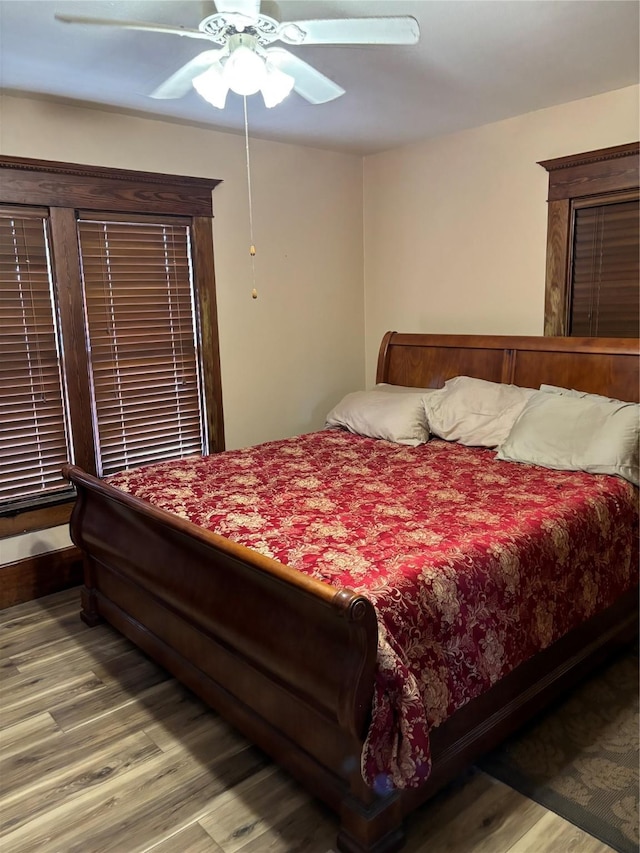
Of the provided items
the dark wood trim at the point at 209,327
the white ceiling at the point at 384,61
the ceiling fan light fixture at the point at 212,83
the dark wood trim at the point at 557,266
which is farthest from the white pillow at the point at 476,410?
the ceiling fan light fixture at the point at 212,83

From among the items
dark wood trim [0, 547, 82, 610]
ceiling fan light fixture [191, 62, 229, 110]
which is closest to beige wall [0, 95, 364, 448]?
dark wood trim [0, 547, 82, 610]

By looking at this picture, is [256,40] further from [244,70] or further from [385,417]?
[385,417]

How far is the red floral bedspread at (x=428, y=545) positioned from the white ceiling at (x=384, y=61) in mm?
1800

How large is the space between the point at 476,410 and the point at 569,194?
131 cm

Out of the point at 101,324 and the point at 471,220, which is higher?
the point at 471,220

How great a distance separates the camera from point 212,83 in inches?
88.1

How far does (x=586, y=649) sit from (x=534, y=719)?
0.38 meters

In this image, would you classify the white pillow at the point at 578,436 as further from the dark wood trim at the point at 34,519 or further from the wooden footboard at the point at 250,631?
the dark wood trim at the point at 34,519

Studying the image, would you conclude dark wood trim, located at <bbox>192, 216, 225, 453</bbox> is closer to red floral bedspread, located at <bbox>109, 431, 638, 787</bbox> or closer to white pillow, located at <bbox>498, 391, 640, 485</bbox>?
red floral bedspread, located at <bbox>109, 431, 638, 787</bbox>

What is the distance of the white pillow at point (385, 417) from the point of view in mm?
3639

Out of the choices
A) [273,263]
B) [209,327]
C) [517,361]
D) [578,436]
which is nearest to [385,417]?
[517,361]

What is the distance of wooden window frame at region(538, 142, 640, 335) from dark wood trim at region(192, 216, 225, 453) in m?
2.01

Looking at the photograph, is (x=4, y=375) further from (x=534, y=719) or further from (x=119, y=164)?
(x=534, y=719)

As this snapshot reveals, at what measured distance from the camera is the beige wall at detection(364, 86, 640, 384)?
357cm
